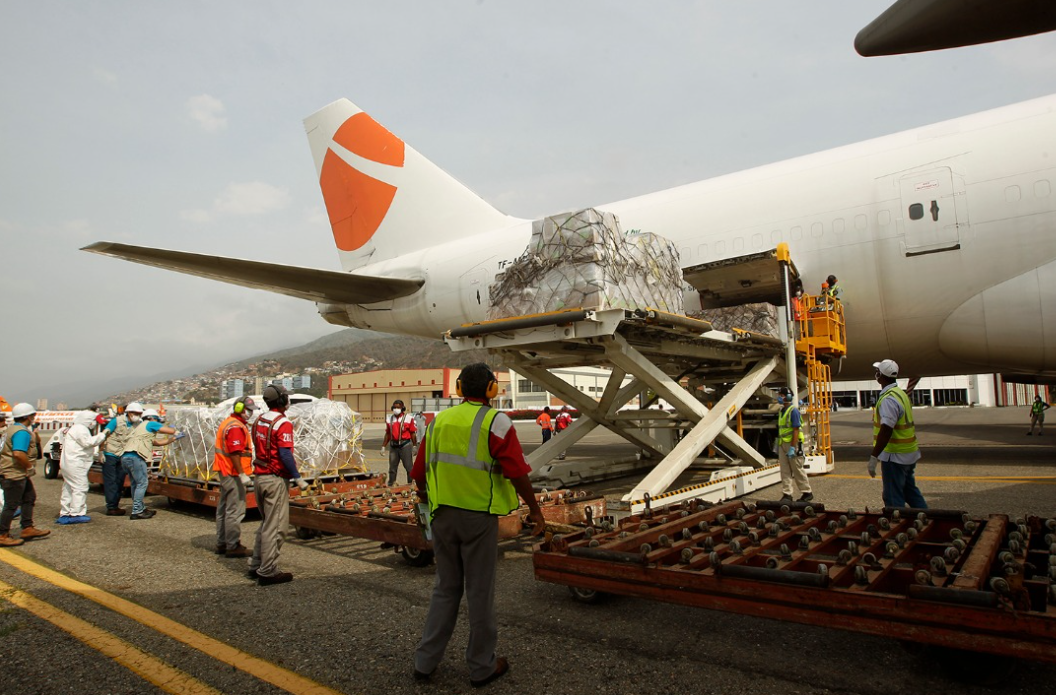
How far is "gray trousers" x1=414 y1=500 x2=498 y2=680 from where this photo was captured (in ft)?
10.5

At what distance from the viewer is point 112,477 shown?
9242mm

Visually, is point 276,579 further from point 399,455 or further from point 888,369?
point 399,455

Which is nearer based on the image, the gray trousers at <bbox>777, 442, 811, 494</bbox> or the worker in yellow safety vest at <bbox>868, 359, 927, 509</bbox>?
the worker in yellow safety vest at <bbox>868, 359, 927, 509</bbox>

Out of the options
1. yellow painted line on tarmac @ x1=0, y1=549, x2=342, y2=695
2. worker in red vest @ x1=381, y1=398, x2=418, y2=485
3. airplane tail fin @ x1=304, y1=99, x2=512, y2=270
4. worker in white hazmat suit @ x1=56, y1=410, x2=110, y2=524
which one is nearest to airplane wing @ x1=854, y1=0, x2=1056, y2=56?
yellow painted line on tarmac @ x1=0, y1=549, x2=342, y2=695

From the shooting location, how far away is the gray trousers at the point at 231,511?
6.28 meters

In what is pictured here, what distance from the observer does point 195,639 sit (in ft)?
12.7

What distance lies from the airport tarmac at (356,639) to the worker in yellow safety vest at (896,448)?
8.64 ft

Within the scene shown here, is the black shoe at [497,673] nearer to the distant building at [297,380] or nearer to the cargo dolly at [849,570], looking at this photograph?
the cargo dolly at [849,570]

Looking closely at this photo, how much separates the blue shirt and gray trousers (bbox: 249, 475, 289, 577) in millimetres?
3899

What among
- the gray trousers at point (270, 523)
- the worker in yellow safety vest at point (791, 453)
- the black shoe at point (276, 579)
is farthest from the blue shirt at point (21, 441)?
the worker in yellow safety vest at point (791, 453)

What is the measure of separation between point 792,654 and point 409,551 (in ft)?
10.6

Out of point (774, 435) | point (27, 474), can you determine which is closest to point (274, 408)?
point (27, 474)

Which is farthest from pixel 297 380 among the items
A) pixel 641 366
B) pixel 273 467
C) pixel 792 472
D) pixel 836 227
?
pixel 273 467

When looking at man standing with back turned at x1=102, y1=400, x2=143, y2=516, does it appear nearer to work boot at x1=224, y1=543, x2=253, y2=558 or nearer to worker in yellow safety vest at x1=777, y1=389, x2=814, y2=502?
work boot at x1=224, y1=543, x2=253, y2=558
